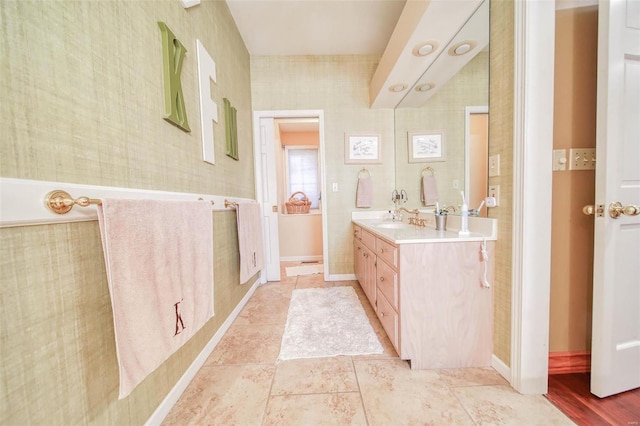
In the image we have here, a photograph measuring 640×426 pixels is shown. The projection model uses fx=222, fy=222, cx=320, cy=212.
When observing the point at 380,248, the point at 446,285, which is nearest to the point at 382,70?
the point at 380,248

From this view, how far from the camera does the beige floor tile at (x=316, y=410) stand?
982 millimetres

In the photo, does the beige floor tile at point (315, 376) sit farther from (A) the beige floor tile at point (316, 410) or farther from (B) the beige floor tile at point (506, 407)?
(B) the beige floor tile at point (506, 407)

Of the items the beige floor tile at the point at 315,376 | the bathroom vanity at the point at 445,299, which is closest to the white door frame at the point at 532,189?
the bathroom vanity at the point at 445,299

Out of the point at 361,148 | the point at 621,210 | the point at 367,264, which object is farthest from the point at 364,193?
the point at 621,210

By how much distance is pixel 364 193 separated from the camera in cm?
265

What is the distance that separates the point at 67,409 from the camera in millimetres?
632

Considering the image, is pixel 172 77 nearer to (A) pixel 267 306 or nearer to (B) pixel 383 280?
(B) pixel 383 280

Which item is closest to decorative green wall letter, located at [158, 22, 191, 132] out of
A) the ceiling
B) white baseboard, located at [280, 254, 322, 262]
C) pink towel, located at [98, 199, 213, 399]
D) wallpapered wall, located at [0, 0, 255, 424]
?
wallpapered wall, located at [0, 0, 255, 424]

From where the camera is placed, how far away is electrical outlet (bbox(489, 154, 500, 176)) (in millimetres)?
1192

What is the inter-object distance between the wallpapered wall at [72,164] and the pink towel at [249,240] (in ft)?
2.52

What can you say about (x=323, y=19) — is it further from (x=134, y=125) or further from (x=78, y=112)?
(x=78, y=112)

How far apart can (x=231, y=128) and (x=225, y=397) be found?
1.91 metres

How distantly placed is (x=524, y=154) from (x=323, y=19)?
6.81ft

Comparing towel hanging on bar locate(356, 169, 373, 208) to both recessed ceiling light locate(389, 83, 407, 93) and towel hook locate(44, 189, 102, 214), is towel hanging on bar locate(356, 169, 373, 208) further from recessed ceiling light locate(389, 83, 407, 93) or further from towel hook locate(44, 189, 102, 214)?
towel hook locate(44, 189, 102, 214)
